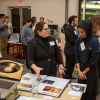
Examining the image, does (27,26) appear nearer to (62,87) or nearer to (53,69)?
(53,69)

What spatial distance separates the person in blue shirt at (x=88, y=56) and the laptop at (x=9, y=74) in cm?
95

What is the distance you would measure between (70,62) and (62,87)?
1939mm

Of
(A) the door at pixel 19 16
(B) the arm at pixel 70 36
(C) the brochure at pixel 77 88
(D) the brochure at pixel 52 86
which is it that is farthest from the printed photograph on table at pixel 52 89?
(A) the door at pixel 19 16

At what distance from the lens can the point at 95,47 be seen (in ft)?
6.44

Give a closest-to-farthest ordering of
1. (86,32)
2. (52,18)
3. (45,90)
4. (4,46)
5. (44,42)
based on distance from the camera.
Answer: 1. (45,90)
2. (86,32)
3. (44,42)
4. (4,46)
5. (52,18)

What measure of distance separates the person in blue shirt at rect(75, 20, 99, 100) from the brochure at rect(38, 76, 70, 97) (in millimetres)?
440

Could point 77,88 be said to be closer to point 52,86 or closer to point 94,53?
point 52,86

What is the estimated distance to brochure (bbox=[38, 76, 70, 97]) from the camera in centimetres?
150

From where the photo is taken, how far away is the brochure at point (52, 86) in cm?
150

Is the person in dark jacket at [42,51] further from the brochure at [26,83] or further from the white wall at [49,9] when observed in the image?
the white wall at [49,9]

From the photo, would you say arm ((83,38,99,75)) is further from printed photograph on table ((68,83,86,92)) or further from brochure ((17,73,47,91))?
brochure ((17,73,47,91))

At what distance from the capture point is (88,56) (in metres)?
2.03

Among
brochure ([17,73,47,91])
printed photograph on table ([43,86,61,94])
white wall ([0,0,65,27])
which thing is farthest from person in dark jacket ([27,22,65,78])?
white wall ([0,0,65,27])

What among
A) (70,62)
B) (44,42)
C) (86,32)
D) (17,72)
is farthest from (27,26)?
(17,72)
